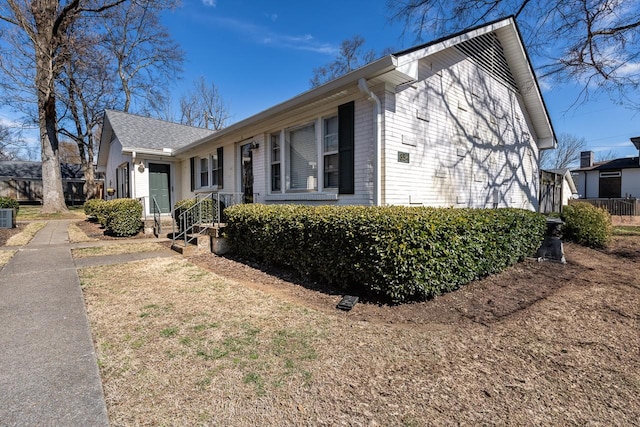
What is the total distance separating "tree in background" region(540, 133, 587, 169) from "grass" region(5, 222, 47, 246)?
4855cm

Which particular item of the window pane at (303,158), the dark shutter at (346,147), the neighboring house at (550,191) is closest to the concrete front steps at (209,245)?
the window pane at (303,158)

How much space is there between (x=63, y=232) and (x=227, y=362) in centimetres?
1144

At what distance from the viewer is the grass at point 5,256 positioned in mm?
6191

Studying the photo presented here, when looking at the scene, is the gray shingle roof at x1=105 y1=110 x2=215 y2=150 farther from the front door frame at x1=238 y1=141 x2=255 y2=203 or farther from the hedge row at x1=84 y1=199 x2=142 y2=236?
the front door frame at x1=238 y1=141 x2=255 y2=203

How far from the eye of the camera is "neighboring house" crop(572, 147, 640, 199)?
25.4 m

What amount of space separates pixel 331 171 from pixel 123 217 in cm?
712

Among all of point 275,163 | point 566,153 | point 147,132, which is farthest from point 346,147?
point 566,153

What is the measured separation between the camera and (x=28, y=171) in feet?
102

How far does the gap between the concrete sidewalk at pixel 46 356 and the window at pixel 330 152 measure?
15.3ft

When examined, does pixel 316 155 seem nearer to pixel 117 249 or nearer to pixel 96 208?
pixel 117 249

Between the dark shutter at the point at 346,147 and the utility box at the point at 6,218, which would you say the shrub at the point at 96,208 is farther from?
the dark shutter at the point at 346,147

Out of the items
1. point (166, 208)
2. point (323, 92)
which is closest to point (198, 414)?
point (323, 92)

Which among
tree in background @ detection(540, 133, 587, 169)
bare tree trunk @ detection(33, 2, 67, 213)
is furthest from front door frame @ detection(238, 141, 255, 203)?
tree in background @ detection(540, 133, 587, 169)

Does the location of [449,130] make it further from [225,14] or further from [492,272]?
[225,14]
